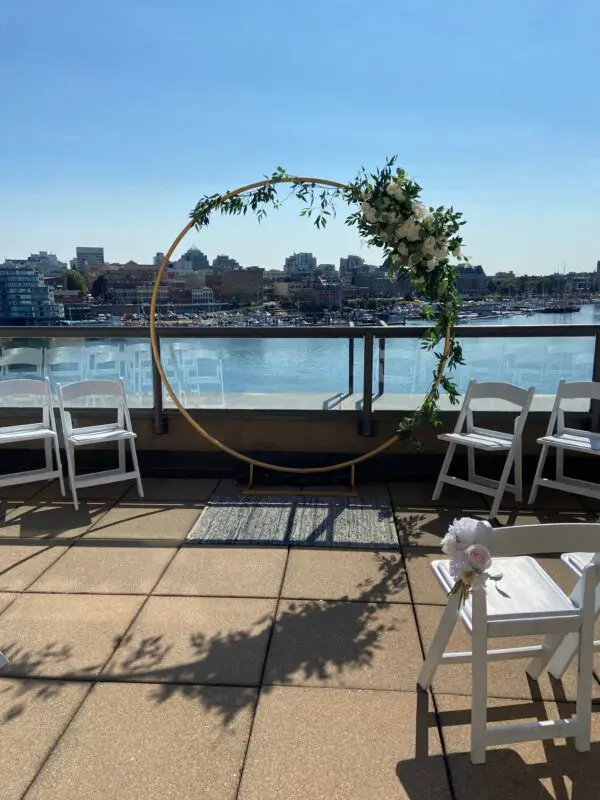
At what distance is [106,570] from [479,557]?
87.8 inches

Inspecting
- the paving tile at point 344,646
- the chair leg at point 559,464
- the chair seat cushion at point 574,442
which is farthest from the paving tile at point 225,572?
the chair leg at point 559,464

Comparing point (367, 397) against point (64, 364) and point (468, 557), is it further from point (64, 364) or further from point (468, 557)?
point (468, 557)

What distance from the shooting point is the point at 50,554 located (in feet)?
10.7

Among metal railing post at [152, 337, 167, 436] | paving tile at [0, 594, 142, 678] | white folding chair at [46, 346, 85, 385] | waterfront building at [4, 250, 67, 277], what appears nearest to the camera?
paving tile at [0, 594, 142, 678]

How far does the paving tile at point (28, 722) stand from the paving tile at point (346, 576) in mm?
1121

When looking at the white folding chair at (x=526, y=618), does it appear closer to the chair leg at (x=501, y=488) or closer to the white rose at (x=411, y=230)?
the chair leg at (x=501, y=488)

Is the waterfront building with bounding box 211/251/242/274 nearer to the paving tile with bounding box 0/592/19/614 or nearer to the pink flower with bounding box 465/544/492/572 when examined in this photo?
the paving tile with bounding box 0/592/19/614

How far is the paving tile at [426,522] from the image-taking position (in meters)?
3.46

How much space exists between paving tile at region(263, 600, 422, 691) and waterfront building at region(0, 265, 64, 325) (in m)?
3.87

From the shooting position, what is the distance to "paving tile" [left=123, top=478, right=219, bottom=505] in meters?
4.16

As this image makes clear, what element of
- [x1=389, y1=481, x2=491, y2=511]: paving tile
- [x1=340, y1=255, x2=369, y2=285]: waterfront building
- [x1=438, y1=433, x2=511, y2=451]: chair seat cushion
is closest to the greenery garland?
[x1=438, y1=433, x2=511, y2=451]: chair seat cushion

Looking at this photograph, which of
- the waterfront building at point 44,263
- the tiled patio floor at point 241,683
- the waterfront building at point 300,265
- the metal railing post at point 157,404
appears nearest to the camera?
the tiled patio floor at point 241,683

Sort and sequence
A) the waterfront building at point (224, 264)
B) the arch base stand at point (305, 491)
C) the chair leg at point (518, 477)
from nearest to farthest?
1. the chair leg at point (518, 477)
2. the arch base stand at point (305, 491)
3. the waterfront building at point (224, 264)

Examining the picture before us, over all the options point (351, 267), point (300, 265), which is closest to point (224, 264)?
point (300, 265)
